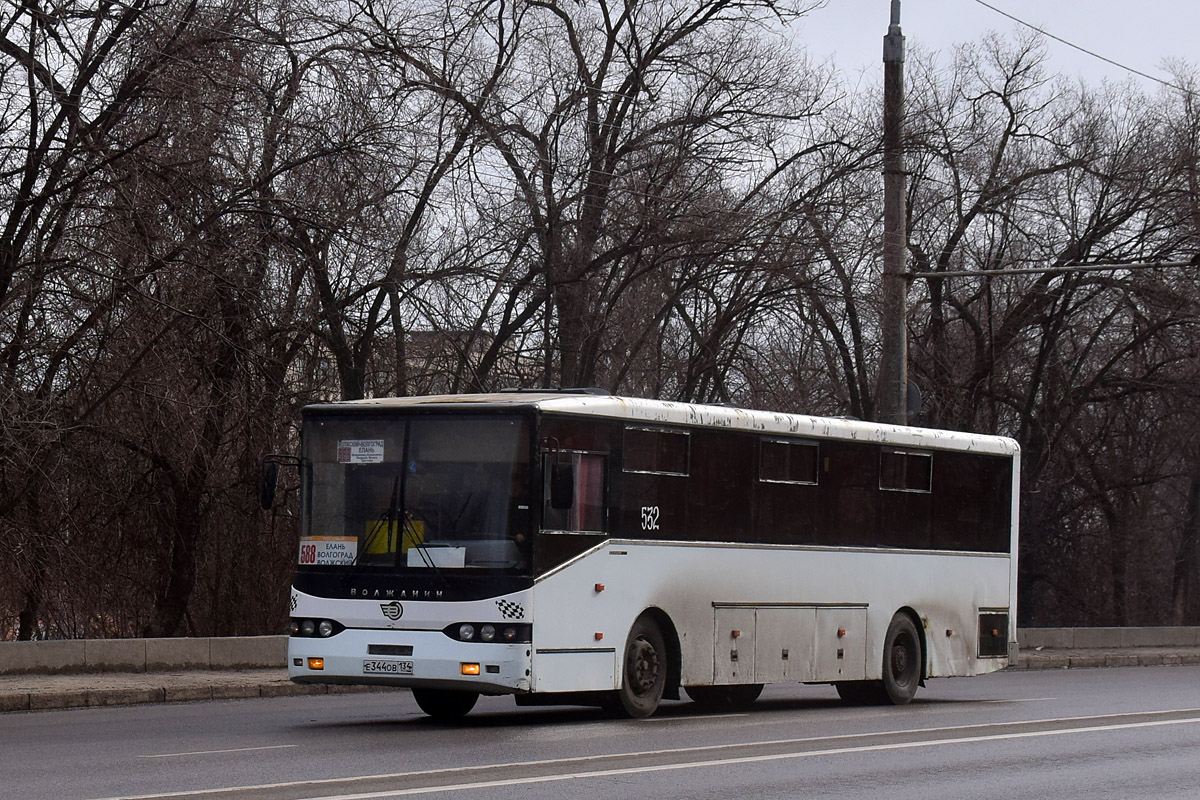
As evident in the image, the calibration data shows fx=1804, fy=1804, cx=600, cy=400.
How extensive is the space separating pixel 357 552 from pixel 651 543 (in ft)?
8.90

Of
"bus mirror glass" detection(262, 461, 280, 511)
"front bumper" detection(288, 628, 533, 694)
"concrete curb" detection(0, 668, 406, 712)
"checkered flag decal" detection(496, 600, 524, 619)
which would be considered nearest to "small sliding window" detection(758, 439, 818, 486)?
"checkered flag decal" detection(496, 600, 524, 619)

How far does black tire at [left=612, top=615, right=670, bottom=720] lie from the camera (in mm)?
15984

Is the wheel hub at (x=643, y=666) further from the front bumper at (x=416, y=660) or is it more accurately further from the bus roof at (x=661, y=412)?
the bus roof at (x=661, y=412)

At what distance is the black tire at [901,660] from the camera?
19.5 m

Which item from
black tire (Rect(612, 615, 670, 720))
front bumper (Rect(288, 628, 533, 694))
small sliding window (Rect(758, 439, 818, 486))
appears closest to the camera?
front bumper (Rect(288, 628, 533, 694))

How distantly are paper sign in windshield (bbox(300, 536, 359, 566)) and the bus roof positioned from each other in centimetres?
116

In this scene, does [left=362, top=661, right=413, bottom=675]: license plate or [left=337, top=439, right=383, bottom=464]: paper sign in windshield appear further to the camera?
[left=337, top=439, right=383, bottom=464]: paper sign in windshield

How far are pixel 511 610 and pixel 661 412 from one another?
2732 millimetres

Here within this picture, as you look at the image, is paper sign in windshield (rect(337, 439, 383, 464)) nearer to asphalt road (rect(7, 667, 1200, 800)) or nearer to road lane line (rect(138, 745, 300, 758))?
asphalt road (rect(7, 667, 1200, 800))

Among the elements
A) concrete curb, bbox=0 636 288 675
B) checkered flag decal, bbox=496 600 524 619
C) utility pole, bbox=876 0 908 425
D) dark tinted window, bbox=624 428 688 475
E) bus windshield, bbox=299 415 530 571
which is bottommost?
concrete curb, bbox=0 636 288 675

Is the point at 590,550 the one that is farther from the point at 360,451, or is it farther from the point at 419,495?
the point at 360,451

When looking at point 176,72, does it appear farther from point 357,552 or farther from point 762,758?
point 762,758

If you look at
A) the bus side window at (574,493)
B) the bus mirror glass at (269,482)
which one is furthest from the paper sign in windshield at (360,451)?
the bus side window at (574,493)

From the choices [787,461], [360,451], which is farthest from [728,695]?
[360,451]
